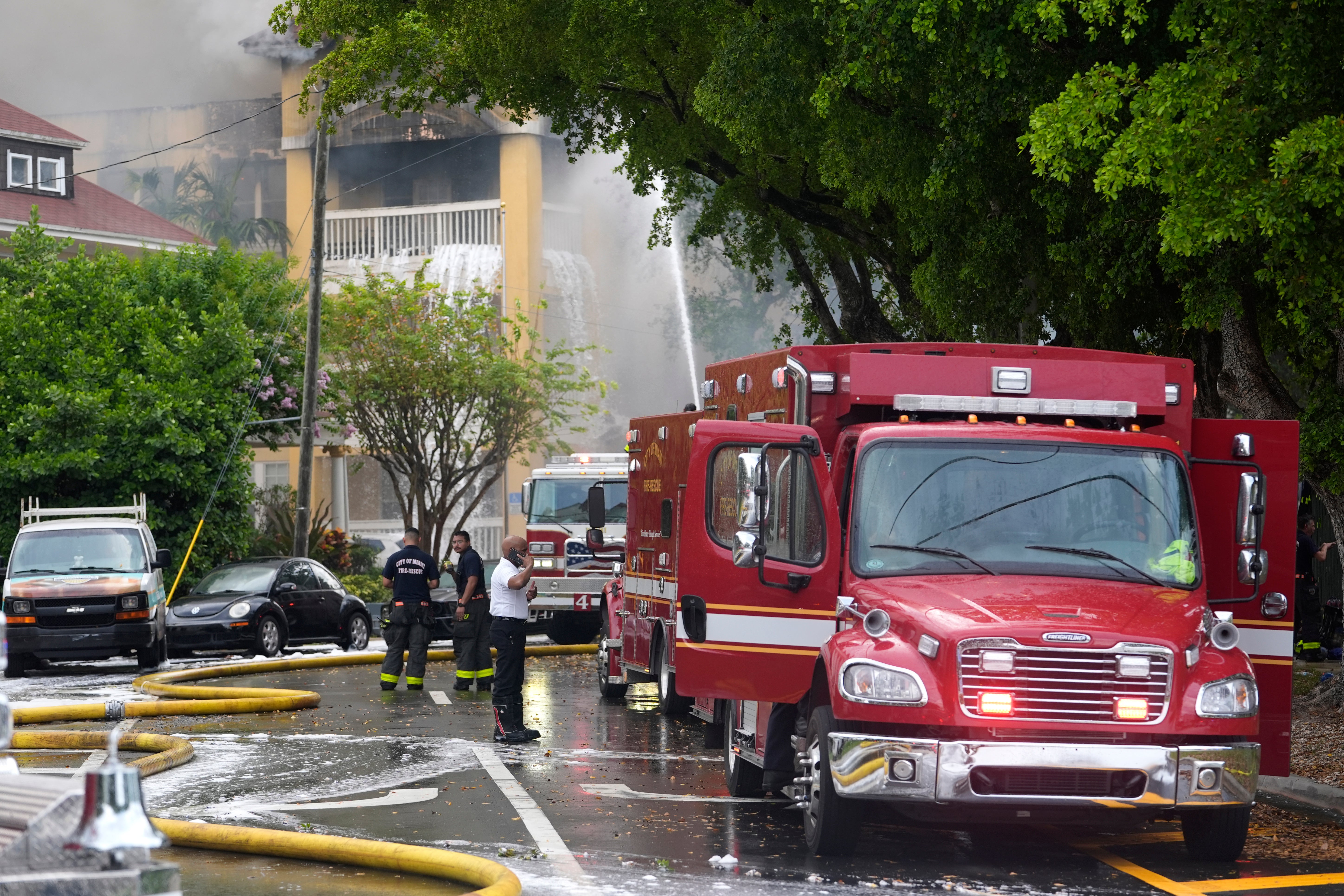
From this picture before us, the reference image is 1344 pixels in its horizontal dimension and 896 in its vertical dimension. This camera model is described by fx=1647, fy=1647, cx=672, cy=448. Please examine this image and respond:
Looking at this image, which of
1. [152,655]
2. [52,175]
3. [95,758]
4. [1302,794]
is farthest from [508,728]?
Result: [52,175]

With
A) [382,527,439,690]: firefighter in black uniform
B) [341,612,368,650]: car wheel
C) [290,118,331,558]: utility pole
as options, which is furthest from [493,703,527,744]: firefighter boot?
[290,118,331,558]: utility pole

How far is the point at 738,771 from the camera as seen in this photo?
36.0 ft

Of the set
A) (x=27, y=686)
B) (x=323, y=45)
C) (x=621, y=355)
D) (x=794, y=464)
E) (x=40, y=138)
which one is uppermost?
(x=323, y=45)

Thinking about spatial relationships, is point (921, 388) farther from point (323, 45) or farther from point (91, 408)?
point (323, 45)

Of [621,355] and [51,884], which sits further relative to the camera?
[621,355]

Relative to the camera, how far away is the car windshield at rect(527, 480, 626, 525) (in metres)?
24.4

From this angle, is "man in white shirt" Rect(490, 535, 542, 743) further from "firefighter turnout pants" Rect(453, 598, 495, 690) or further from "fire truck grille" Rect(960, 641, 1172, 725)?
"fire truck grille" Rect(960, 641, 1172, 725)

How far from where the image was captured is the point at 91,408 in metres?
26.2

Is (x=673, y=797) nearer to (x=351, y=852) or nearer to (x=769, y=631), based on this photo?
(x=769, y=631)

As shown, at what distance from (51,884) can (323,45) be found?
50.9 m

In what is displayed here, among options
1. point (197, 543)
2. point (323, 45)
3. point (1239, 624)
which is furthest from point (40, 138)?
point (1239, 624)

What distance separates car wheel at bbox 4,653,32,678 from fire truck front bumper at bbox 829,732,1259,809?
16698mm

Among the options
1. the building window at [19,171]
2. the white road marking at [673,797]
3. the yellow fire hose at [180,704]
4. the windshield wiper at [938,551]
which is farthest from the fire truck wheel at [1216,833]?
the building window at [19,171]

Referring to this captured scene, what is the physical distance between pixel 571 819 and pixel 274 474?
45.1m
